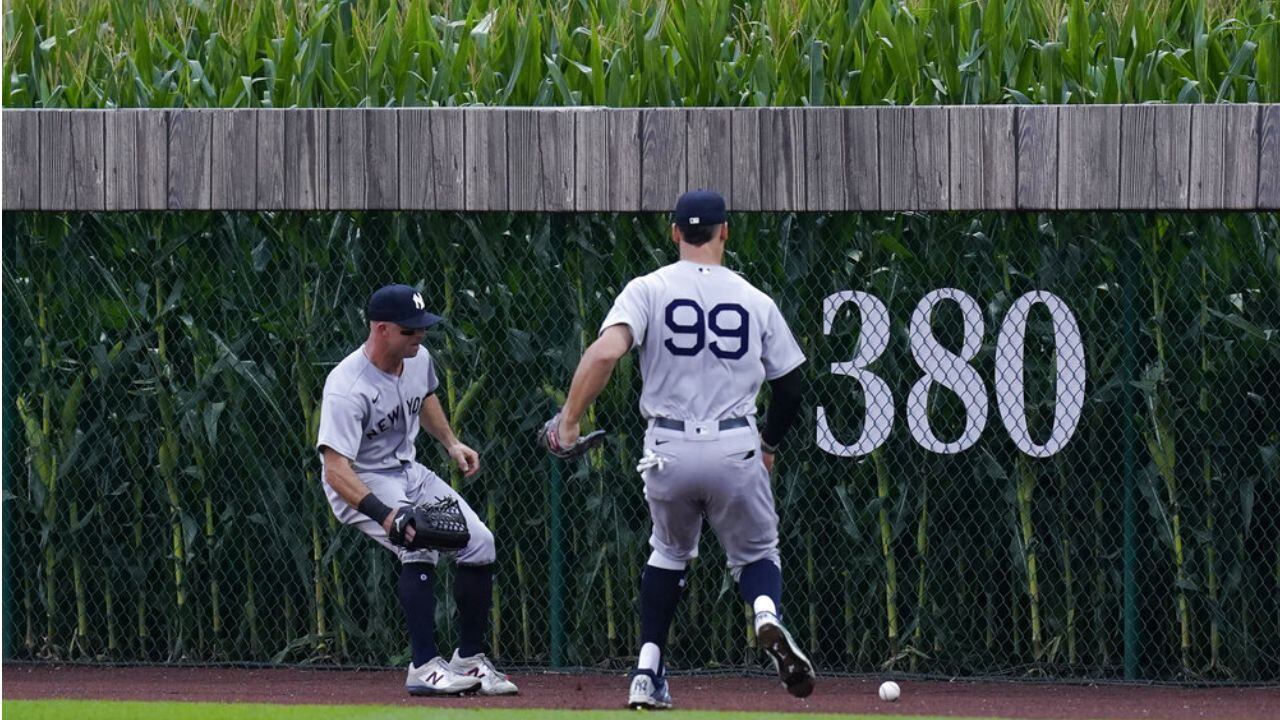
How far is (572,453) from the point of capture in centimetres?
671

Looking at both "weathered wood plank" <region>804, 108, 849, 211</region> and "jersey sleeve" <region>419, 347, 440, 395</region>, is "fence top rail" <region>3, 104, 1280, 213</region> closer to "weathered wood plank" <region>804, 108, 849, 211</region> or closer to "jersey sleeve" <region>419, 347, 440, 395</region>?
"weathered wood plank" <region>804, 108, 849, 211</region>

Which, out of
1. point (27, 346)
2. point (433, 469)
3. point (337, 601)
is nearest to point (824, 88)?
point (433, 469)

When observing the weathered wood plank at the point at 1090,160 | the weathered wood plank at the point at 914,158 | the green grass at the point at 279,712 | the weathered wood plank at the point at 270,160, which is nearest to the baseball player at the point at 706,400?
the green grass at the point at 279,712

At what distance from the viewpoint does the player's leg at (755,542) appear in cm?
661

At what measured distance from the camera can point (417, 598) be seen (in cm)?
756

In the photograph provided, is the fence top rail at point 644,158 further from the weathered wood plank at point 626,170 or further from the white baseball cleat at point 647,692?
the white baseball cleat at point 647,692

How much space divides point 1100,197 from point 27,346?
4.97m

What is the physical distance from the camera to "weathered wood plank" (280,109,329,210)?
8.30 metres

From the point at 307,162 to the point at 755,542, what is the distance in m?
2.82

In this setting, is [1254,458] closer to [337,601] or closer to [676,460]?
[676,460]

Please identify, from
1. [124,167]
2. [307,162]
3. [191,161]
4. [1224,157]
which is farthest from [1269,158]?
[124,167]

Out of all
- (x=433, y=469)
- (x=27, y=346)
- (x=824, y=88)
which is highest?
(x=824, y=88)

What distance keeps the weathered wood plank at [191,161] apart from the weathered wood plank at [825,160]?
2.68m

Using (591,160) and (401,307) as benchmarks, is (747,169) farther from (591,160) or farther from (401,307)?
(401,307)
